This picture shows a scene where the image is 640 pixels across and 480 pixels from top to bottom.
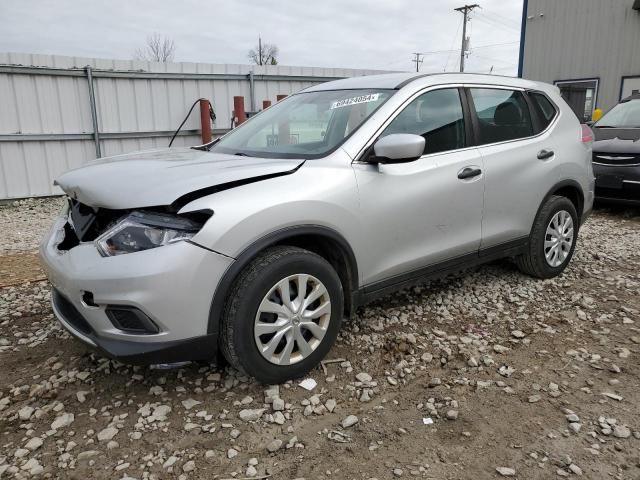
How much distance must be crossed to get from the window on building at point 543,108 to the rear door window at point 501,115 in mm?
136

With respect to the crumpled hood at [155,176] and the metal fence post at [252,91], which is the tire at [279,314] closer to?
the crumpled hood at [155,176]

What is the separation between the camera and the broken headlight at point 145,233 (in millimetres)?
2260

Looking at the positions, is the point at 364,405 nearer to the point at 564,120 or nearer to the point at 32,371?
the point at 32,371

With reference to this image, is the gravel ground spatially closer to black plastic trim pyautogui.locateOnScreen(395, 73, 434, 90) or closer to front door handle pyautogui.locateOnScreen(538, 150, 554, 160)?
front door handle pyautogui.locateOnScreen(538, 150, 554, 160)

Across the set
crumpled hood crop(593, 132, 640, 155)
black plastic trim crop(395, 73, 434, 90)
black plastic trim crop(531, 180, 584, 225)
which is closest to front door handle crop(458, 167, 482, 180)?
black plastic trim crop(395, 73, 434, 90)

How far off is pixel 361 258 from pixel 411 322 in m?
0.91

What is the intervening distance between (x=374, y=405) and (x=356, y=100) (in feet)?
6.20

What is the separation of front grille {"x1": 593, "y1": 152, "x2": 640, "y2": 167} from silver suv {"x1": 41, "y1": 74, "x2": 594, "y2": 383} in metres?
3.36

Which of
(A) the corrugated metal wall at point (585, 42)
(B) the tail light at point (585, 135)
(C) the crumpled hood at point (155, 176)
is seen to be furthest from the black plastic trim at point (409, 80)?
(A) the corrugated metal wall at point (585, 42)

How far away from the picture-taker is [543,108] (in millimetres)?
4129

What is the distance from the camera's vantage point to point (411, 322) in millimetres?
3516

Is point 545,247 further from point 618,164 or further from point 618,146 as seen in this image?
point 618,146

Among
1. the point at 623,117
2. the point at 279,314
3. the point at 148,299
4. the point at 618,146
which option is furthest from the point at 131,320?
the point at 623,117

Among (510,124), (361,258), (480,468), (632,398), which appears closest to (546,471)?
(480,468)
